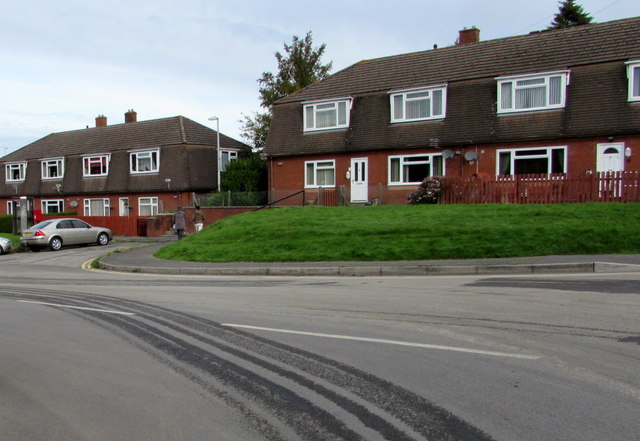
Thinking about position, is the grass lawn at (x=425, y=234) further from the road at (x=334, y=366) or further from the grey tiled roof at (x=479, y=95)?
the grey tiled roof at (x=479, y=95)

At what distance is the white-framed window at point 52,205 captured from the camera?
142ft

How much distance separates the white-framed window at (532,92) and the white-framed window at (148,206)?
78.5 ft

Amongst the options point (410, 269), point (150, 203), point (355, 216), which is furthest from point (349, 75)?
point (410, 269)

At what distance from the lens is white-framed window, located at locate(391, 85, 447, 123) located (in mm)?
26156

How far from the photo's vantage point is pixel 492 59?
85.7 ft

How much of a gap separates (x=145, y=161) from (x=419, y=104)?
2112 centimetres

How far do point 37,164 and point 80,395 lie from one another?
149 ft

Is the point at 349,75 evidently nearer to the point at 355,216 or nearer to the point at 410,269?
→ the point at 355,216

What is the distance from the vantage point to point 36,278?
15109 mm

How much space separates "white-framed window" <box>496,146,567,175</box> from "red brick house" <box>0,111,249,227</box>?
65.8 ft

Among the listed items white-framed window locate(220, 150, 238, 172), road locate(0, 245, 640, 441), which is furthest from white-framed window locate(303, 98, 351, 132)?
road locate(0, 245, 640, 441)

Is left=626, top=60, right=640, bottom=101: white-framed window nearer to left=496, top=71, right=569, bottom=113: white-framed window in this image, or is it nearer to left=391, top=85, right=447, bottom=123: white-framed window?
left=496, top=71, right=569, bottom=113: white-framed window

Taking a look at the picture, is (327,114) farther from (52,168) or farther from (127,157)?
(52,168)

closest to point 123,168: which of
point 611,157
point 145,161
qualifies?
point 145,161
